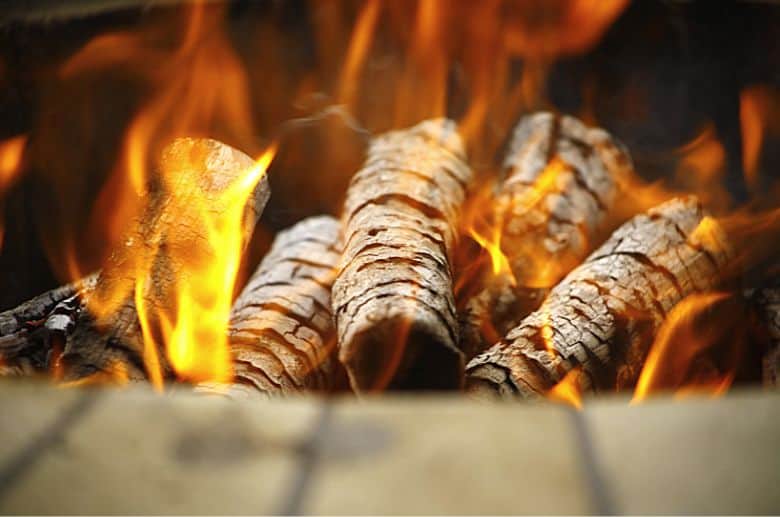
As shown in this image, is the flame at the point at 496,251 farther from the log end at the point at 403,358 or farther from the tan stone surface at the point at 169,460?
the tan stone surface at the point at 169,460

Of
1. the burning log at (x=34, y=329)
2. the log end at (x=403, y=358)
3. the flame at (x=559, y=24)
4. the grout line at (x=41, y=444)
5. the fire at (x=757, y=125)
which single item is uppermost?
the flame at (x=559, y=24)

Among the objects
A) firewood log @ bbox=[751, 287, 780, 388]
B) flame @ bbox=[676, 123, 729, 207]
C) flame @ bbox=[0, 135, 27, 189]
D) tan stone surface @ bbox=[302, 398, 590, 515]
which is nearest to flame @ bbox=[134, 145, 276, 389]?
flame @ bbox=[0, 135, 27, 189]

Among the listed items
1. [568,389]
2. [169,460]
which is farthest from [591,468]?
[568,389]

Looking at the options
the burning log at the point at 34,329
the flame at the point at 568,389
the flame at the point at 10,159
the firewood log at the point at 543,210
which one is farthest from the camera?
the flame at the point at 10,159

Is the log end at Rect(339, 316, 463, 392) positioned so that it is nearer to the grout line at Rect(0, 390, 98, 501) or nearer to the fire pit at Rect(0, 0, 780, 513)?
the fire pit at Rect(0, 0, 780, 513)

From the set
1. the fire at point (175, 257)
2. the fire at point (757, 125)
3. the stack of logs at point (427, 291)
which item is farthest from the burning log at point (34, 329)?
the fire at point (757, 125)

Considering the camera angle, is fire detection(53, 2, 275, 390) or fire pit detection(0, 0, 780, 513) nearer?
fire pit detection(0, 0, 780, 513)
